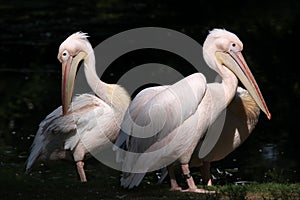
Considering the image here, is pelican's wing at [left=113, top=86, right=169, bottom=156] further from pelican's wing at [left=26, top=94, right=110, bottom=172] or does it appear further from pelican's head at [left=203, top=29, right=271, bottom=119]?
pelican's wing at [left=26, top=94, right=110, bottom=172]

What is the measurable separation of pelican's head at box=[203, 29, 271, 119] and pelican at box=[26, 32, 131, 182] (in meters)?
1.02

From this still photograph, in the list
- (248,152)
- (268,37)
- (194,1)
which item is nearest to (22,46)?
(268,37)

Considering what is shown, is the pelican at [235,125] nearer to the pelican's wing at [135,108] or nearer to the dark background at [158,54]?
the dark background at [158,54]

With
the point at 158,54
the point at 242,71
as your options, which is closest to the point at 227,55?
the point at 242,71

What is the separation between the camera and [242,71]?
21.7ft

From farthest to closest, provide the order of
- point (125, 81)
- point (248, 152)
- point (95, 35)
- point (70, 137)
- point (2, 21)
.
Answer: point (2, 21) → point (95, 35) → point (125, 81) → point (248, 152) → point (70, 137)

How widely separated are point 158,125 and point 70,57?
1.41m

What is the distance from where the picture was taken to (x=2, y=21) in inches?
719

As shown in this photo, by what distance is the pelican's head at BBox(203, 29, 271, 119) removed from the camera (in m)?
6.59

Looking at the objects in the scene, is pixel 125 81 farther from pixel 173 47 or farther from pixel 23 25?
pixel 23 25

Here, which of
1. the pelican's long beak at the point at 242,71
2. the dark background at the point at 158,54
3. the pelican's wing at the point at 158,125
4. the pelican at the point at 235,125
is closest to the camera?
the pelican's wing at the point at 158,125

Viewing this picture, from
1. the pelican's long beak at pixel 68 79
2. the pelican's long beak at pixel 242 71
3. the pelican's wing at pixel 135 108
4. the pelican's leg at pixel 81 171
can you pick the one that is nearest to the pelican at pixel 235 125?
the pelican's long beak at pixel 242 71

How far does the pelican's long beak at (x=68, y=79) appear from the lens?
22.7 ft

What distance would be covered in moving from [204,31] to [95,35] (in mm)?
2234
